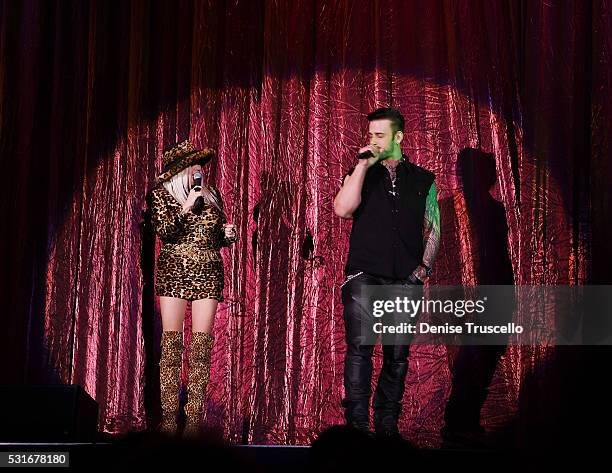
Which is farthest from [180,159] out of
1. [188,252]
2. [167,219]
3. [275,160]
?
[275,160]

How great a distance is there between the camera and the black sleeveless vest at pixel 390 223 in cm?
388

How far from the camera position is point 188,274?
12.8ft

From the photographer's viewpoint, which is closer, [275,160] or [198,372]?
[198,372]

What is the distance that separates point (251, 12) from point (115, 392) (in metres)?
2.22

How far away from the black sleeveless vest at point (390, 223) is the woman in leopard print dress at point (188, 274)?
0.60 meters

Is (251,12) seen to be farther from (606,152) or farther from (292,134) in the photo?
(606,152)

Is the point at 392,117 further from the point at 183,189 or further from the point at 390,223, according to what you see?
the point at 183,189

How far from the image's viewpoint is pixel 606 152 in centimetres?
451

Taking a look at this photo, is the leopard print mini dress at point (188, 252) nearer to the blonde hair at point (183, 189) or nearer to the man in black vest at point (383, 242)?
the blonde hair at point (183, 189)

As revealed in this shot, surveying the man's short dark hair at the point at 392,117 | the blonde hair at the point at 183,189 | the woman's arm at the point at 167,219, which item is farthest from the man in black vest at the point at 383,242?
the woman's arm at the point at 167,219

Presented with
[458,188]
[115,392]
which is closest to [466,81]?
[458,188]

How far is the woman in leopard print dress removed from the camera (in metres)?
3.92

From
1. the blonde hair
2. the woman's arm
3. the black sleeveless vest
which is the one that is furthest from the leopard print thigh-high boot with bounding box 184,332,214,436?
the black sleeveless vest

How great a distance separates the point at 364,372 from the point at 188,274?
2.97 feet
